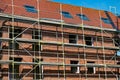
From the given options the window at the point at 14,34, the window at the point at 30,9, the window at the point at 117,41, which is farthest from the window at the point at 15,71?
the window at the point at 117,41

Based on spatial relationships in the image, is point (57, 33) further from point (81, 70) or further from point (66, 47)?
point (81, 70)

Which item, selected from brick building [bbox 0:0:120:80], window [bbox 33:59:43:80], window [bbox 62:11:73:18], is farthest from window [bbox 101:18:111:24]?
window [bbox 33:59:43:80]

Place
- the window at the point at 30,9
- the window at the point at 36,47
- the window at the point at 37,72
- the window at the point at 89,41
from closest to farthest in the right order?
the window at the point at 37,72 → the window at the point at 36,47 → the window at the point at 30,9 → the window at the point at 89,41

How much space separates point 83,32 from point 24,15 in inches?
160

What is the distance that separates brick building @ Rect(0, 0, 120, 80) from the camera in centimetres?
1891

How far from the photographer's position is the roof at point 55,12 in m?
20.8

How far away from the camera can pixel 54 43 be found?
64.7ft

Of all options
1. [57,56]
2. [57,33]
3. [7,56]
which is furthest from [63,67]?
[7,56]

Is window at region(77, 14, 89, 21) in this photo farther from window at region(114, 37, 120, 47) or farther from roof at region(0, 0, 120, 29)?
window at region(114, 37, 120, 47)

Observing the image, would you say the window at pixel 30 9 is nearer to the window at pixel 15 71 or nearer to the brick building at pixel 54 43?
the brick building at pixel 54 43

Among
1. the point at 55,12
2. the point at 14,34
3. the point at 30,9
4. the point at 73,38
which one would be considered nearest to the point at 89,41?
the point at 73,38

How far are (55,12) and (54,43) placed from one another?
360cm

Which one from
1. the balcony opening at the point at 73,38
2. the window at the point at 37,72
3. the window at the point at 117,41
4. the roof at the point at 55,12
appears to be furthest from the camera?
the window at the point at 117,41

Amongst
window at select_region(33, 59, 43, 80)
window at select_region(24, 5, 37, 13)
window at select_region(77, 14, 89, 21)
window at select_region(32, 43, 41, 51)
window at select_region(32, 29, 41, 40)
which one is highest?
window at select_region(24, 5, 37, 13)
